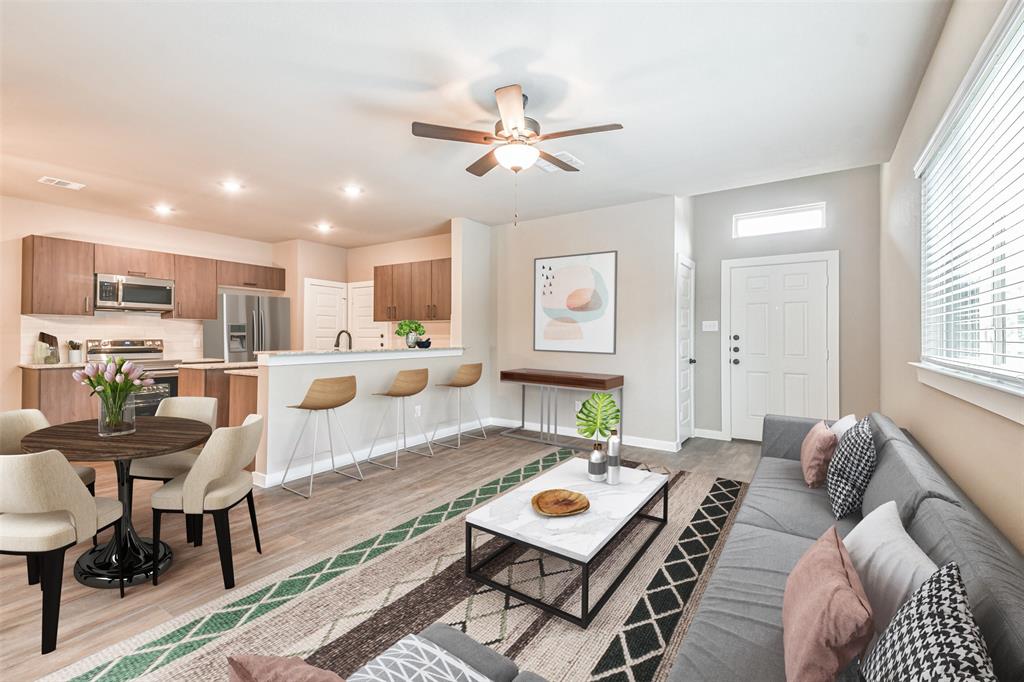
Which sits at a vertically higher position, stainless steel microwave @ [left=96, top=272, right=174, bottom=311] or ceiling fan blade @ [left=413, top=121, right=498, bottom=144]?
ceiling fan blade @ [left=413, top=121, right=498, bottom=144]

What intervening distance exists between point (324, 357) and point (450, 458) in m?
1.55

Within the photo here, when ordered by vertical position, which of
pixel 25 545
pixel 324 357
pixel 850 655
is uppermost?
pixel 324 357

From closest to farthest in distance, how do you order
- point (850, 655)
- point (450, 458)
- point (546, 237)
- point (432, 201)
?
point (850, 655) → point (450, 458) → point (432, 201) → point (546, 237)

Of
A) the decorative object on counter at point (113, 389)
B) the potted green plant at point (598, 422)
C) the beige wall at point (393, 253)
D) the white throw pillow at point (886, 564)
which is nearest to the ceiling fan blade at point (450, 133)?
the potted green plant at point (598, 422)

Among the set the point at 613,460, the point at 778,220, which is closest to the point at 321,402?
the point at 613,460

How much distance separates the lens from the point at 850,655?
99 centimetres

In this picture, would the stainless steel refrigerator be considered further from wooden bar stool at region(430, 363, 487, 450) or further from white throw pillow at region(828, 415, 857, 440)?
white throw pillow at region(828, 415, 857, 440)

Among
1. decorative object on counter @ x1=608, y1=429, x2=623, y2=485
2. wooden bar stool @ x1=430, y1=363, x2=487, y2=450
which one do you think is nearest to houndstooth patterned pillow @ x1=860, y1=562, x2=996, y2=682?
decorative object on counter @ x1=608, y1=429, x2=623, y2=485

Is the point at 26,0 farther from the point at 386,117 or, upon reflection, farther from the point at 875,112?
the point at 875,112

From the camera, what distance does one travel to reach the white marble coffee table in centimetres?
192

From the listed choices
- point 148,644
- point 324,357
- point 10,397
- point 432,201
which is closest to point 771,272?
point 432,201

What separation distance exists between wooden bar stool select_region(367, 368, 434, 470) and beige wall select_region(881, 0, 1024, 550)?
149 inches

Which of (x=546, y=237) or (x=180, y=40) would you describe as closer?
(x=180, y=40)

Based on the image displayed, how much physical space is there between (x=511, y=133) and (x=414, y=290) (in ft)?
12.6
